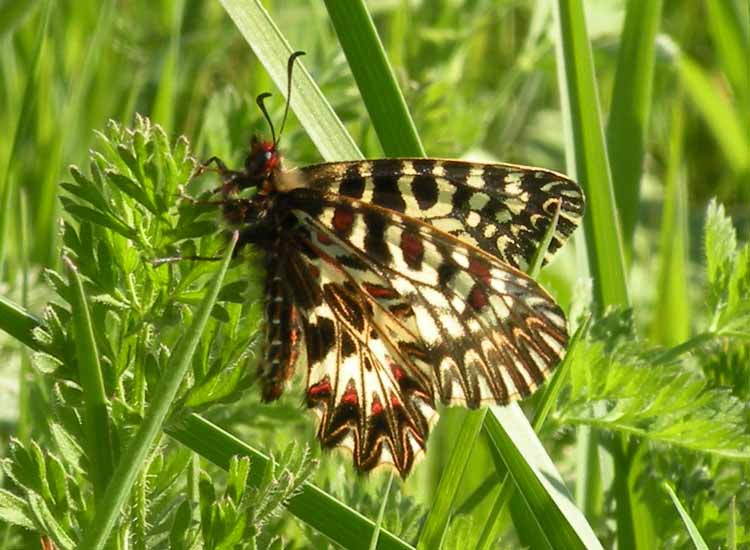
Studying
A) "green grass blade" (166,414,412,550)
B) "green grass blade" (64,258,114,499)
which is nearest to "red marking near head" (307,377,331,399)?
"green grass blade" (166,414,412,550)

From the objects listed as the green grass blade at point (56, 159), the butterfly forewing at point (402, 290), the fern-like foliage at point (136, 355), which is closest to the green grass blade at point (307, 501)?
the fern-like foliage at point (136, 355)

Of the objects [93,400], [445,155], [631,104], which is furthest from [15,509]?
[445,155]

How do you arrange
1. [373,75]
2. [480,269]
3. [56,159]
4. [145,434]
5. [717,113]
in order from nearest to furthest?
[145,434]
[373,75]
[480,269]
[56,159]
[717,113]

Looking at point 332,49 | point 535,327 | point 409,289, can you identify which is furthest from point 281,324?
point 332,49

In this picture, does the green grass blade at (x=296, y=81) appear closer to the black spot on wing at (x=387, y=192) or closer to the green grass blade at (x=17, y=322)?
the black spot on wing at (x=387, y=192)

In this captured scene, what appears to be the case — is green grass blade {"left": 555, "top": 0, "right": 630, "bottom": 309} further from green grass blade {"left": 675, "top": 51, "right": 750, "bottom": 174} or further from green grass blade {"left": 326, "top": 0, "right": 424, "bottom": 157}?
green grass blade {"left": 675, "top": 51, "right": 750, "bottom": 174}

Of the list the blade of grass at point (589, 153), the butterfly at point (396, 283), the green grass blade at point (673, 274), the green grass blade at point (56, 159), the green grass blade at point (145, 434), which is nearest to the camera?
the green grass blade at point (145, 434)

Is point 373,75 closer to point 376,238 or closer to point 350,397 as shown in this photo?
point 376,238
